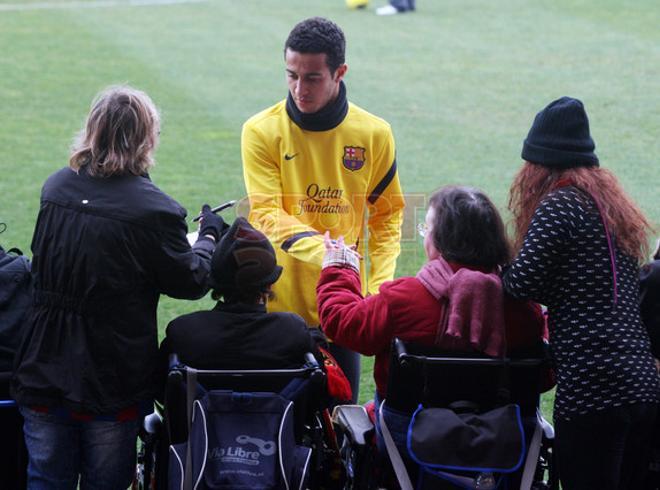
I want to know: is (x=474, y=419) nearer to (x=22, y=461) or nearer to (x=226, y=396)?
(x=226, y=396)

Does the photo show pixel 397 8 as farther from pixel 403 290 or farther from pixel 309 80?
pixel 403 290

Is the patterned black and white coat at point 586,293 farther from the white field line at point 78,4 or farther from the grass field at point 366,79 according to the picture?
the white field line at point 78,4

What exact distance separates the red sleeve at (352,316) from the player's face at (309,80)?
2.76 ft

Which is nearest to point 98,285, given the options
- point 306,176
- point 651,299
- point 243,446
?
point 243,446

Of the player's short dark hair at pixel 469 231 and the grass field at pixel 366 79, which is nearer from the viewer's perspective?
the player's short dark hair at pixel 469 231

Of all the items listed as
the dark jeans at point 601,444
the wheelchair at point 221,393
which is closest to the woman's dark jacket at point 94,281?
the wheelchair at point 221,393

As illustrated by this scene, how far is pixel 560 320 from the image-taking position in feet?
12.9

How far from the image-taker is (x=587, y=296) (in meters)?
3.86

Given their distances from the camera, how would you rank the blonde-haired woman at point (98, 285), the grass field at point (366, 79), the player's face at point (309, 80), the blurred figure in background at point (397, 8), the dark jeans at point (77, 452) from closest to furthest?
the blonde-haired woman at point (98, 285) → the dark jeans at point (77, 452) → the player's face at point (309, 80) → the grass field at point (366, 79) → the blurred figure in background at point (397, 8)

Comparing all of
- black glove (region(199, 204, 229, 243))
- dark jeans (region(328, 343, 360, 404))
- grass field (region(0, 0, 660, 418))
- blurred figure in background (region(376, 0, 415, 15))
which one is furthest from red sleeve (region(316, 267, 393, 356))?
blurred figure in background (region(376, 0, 415, 15))

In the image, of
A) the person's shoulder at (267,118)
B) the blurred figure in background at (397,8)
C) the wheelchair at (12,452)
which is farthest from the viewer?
the blurred figure in background at (397,8)

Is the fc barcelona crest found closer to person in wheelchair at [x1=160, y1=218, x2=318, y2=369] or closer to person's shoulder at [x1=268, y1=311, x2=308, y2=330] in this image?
person in wheelchair at [x1=160, y1=218, x2=318, y2=369]

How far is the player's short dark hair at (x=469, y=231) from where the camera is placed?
13.3 ft

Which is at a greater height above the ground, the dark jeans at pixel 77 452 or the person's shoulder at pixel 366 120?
the person's shoulder at pixel 366 120
